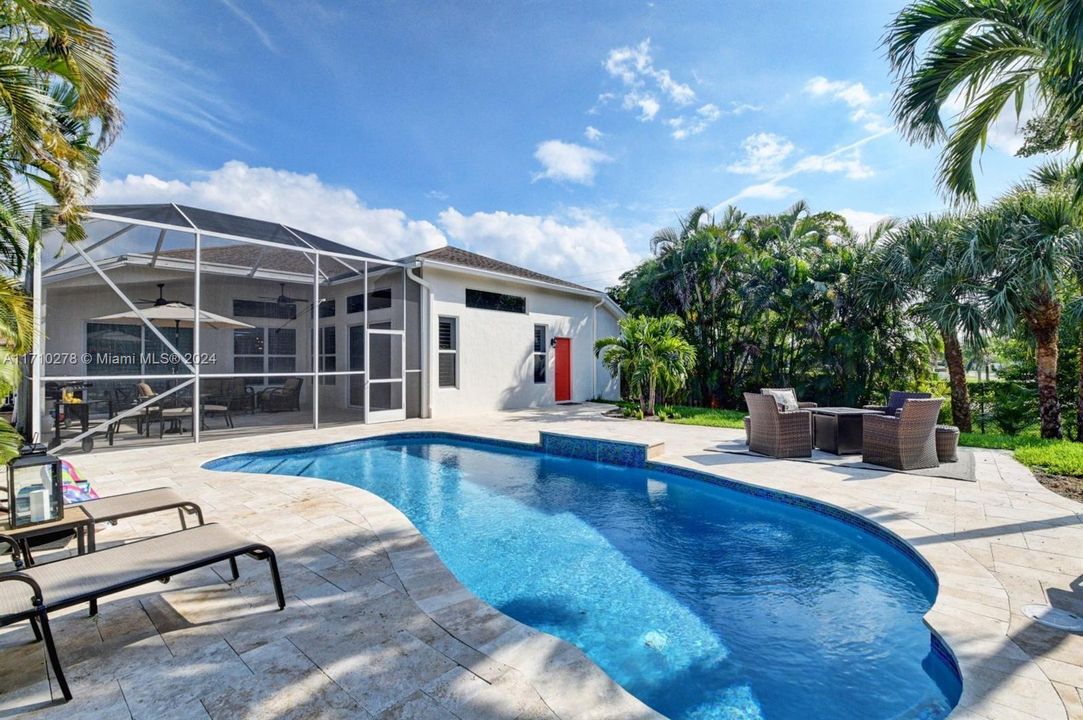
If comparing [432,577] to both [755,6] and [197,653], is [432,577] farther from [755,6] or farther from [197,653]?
[755,6]

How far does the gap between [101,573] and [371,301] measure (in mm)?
10786

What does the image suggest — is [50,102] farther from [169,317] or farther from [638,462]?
[638,462]

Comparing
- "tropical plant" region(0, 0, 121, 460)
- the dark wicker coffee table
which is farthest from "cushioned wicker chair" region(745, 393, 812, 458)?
"tropical plant" region(0, 0, 121, 460)

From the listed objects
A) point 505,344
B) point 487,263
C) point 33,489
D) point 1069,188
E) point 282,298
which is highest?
point 487,263

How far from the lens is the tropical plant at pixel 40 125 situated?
425 centimetres

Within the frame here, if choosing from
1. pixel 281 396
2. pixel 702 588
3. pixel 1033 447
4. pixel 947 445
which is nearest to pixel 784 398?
pixel 947 445

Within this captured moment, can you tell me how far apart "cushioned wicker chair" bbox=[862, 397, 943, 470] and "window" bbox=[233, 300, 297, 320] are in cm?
1332

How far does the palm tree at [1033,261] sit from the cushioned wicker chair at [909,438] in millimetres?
3729

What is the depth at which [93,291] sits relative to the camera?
8922 mm

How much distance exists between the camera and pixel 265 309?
12.3 m

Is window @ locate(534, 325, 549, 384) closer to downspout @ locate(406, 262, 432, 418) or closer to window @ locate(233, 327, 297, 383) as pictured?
downspout @ locate(406, 262, 432, 418)

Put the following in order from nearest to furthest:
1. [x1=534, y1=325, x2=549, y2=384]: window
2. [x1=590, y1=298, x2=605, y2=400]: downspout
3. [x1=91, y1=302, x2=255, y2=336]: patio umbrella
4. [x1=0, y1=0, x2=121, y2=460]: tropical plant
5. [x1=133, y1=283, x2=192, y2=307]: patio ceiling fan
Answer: [x1=0, y1=0, x2=121, y2=460]: tropical plant < [x1=91, y1=302, x2=255, y2=336]: patio umbrella < [x1=133, y1=283, x2=192, y2=307]: patio ceiling fan < [x1=534, y1=325, x2=549, y2=384]: window < [x1=590, y1=298, x2=605, y2=400]: downspout

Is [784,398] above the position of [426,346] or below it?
below

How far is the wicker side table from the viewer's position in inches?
275
